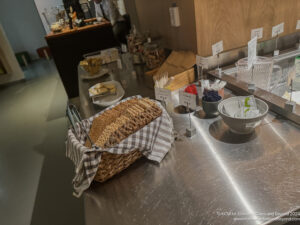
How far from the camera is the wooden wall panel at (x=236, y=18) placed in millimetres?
1236

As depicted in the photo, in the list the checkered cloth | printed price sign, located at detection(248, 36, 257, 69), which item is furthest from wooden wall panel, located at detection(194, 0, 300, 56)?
the checkered cloth

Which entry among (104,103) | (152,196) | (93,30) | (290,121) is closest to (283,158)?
(290,121)

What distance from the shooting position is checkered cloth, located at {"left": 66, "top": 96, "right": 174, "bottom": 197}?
694 millimetres

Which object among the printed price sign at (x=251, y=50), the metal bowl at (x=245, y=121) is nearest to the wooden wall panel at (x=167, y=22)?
the printed price sign at (x=251, y=50)

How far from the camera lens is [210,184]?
696 mm

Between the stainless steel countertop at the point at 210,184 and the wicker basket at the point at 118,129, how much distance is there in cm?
5

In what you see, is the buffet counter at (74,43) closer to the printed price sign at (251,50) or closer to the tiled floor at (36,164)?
the tiled floor at (36,164)

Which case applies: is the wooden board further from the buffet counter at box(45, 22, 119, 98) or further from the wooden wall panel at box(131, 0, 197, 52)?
the buffet counter at box(45, 22, 119, 98)

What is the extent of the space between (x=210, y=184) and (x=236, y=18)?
1057 millimetres

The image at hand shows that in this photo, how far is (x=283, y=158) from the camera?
0.73 m

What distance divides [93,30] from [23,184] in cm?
220

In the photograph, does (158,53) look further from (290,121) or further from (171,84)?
(290,121)

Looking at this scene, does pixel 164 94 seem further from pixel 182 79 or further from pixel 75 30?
pixel 75 30

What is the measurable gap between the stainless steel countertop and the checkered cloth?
4 centimetres
